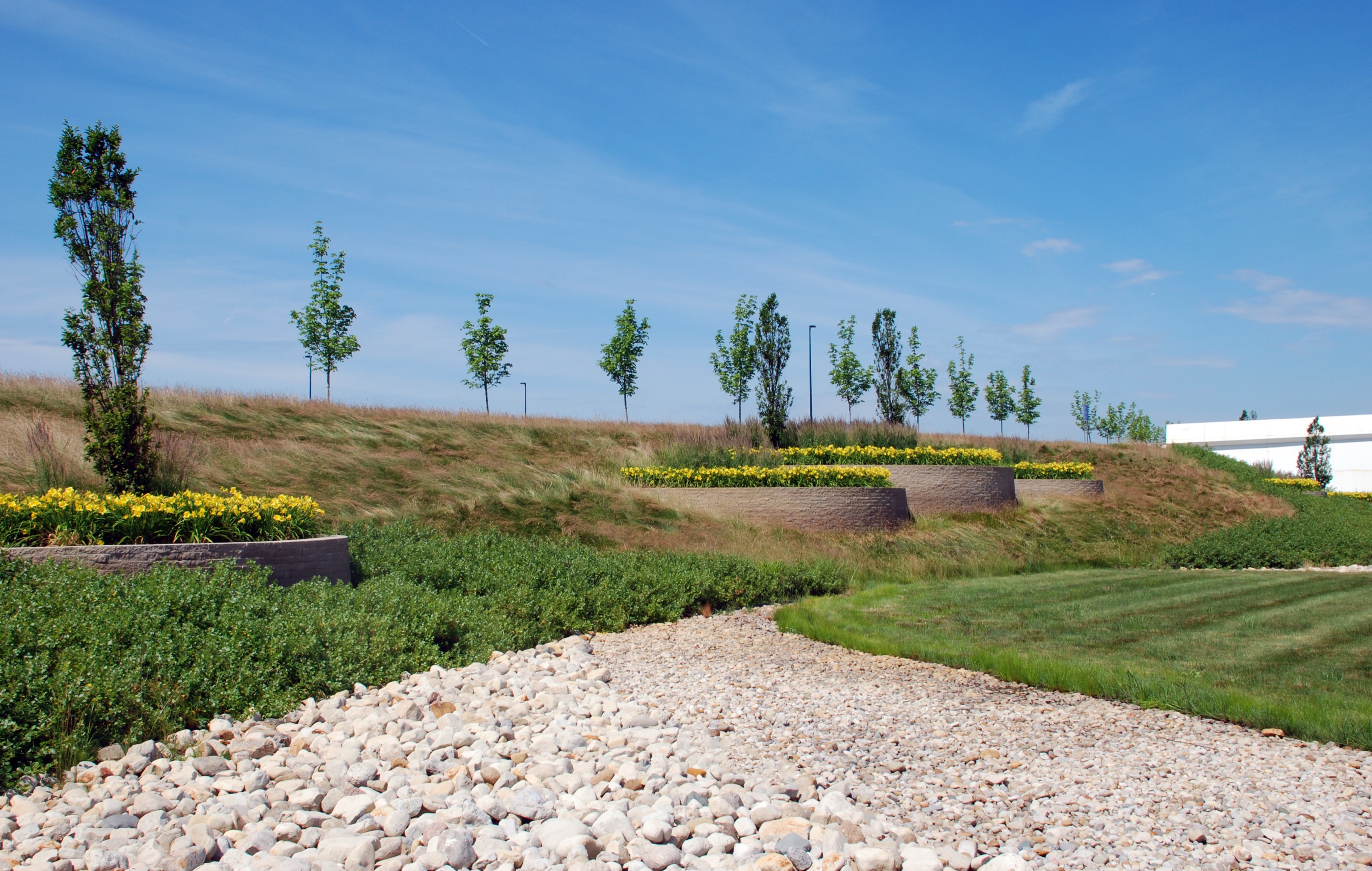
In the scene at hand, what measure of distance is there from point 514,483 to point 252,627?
864cm

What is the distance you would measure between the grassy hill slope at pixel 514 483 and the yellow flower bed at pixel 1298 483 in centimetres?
665

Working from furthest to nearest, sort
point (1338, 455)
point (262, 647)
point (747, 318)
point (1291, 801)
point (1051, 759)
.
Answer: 1. point (1338, 455)
2. point (747, 318)
3. point (262, 647)
4. point (1051, 759)
5. point (1291, 801)

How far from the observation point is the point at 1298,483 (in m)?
26.6

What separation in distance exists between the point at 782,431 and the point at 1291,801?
14.9 metres

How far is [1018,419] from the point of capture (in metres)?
40.8

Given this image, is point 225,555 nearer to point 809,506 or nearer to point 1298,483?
point 809,506

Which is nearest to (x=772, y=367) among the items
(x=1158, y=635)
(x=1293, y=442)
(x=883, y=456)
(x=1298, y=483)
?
(x=883, y=456)

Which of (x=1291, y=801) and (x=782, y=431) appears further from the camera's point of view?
(x=782, y=431)

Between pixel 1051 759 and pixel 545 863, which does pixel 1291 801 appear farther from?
pixel 545 863

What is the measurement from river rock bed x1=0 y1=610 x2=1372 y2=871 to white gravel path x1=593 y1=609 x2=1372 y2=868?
0.05ft

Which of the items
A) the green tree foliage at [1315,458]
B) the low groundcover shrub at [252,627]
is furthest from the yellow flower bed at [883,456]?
the green tree foliage at [1315,458]

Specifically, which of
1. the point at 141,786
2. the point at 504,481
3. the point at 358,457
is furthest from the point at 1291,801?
the point at 358,457

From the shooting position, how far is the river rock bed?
285 centimetres

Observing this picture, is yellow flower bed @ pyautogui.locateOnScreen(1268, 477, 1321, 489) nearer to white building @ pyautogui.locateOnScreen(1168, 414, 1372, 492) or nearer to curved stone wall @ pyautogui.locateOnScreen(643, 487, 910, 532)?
white building @ pyautogui.locateOnScreen(1168, 414, 1372, 492)
